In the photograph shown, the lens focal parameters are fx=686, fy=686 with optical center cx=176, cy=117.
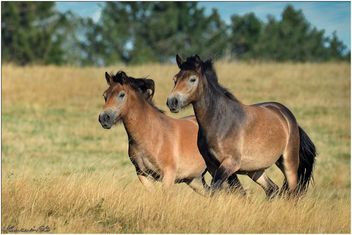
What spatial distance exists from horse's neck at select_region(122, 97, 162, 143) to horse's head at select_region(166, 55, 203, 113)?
1146 millimetres

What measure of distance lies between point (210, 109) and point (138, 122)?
115 cm

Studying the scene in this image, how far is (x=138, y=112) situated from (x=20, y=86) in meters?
21.5

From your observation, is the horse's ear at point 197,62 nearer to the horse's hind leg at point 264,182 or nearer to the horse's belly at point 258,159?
the horse's belly at point 258,159

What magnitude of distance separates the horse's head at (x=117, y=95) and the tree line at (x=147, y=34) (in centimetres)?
3125

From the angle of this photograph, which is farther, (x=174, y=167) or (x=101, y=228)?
(x=174, y=167)

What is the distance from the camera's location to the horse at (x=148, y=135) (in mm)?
8766

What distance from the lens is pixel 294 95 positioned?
29516mm

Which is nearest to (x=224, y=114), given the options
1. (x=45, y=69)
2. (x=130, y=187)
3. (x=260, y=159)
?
(x=260, y=159)

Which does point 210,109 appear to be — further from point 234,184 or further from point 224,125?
point 234,184

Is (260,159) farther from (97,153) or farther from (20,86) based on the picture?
(20,86)

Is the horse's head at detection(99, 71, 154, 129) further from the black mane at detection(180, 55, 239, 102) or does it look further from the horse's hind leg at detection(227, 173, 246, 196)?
the horse's hind leg at detection(227, 173, 246, 196)

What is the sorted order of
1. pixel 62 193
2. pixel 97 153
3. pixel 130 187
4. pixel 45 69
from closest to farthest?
pixel 62 193 → pixel 130 187 → pixel 97 153 → pixel 45 69

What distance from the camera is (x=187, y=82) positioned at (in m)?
8.05

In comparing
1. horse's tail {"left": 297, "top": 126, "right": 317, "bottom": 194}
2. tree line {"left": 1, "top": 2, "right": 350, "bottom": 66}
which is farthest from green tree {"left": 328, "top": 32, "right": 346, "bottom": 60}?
horse's tail {"left": 297, "top": 126, "right": 317, "bottom": 194}
